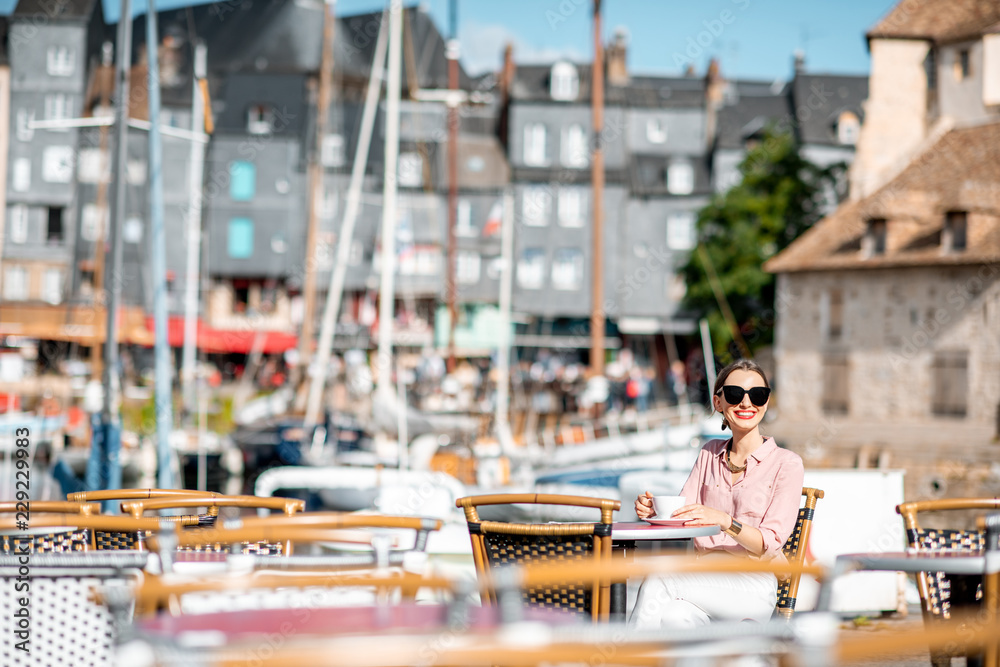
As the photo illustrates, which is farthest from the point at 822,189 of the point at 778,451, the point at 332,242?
the point at 778,451

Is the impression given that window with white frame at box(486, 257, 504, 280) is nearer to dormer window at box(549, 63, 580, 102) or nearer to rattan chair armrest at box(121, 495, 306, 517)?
dormer window at box(549, 63, 580, 102)

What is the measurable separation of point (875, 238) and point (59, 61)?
140ft

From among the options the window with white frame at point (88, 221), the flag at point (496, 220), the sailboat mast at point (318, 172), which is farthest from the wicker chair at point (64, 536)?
the window with white frame at point (88, 221)

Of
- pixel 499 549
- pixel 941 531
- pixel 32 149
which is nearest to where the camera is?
pixel 499 549

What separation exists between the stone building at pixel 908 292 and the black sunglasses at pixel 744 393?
2233 centimetres

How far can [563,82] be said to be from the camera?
5566 cm

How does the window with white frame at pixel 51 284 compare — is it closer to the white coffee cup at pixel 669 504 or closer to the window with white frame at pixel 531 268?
the window with white frame at pixel 531 268

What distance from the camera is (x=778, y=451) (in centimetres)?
472

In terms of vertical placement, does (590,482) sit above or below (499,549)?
below

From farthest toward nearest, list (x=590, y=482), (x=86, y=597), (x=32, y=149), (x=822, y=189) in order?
(x=32, y=149) < (x=822, y=189) < (x=590, y=482) < (x=86, y=597)

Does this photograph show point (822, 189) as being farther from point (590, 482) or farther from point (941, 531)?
point (941, 531)

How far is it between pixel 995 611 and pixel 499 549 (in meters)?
1.54

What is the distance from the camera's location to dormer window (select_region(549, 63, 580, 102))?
182 feet

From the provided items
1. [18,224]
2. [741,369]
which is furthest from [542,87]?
[741,369]
